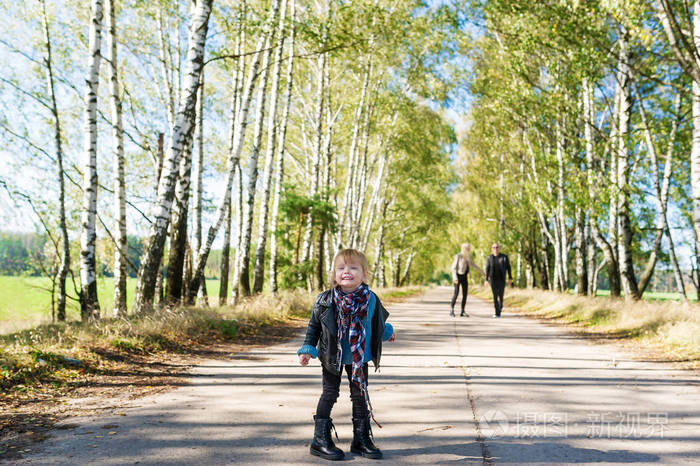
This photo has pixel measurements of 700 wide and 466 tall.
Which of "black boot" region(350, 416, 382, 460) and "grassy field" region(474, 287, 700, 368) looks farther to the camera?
"grassy field" region(474, 287, 700, 368)

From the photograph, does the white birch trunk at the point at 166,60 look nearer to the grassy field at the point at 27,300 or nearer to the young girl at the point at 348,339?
the grassy field at the point at 27,300

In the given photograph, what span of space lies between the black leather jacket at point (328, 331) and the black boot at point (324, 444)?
0.35 m

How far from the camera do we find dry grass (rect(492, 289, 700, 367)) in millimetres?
8000

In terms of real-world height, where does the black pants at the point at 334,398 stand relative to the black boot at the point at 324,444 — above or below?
above

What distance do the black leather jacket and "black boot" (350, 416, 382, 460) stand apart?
379mm

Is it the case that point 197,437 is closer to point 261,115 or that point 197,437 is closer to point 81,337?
point 81,337

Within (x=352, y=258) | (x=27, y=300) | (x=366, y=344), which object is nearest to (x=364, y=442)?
(x=366, y=344)

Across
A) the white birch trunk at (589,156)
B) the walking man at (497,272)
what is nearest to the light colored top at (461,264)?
the walking man at (497,272)

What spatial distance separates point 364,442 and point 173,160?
7.42m

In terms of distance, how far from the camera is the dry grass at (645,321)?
26.2 feet

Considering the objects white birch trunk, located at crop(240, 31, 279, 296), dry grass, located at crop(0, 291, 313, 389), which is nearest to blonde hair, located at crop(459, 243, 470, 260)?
white birch trunk, located at crop(240, 31, 279, 296)

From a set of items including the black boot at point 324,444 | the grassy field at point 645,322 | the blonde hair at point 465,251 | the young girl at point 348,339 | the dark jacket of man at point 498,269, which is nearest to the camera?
the black boot at point 324,444

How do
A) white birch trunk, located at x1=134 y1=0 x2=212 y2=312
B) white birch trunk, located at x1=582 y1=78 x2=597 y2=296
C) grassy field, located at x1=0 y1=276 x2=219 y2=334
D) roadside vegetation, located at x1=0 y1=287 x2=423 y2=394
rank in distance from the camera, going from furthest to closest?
grassy field, located at x1=0 y1=276 x2=219 y2=334 < white birch trunk, located at x1=582 y1=78 x2=597 y2=296 < white birch trunk, located at x1=134 y1=0 x2=212 y2=312 < roadside vegetation, located at x1=0 y1=287 x2=423 y2=394

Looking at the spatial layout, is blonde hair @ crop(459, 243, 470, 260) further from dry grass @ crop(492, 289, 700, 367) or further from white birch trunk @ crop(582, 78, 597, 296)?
white birch trunk @ crop(582, 78, 597, 296)
